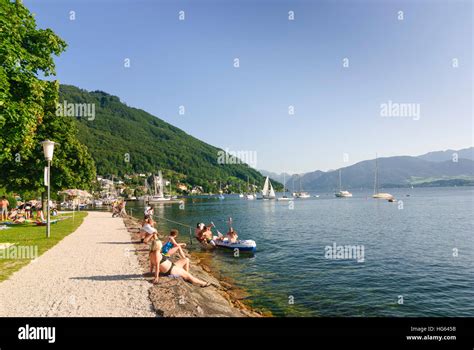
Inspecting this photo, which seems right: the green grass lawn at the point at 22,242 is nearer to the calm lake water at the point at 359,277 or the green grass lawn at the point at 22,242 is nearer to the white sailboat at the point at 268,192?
the calm lake water at the point at 359,277

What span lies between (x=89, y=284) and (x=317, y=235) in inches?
1177

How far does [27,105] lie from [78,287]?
34.2 feet

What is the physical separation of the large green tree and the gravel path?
6.07 m

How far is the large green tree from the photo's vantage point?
45.1 feet

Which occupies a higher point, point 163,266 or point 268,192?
point 163,266

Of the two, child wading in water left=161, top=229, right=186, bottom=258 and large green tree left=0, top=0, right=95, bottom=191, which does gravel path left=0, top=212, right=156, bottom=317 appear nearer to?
child wading in water left=161, top=229, right=186, bottom=258

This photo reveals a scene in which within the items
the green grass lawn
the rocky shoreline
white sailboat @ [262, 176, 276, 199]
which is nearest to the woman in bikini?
the rocky shoreline

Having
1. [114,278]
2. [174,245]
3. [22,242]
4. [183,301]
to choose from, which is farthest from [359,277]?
[22,242]

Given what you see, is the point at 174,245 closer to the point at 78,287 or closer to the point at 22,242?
the point at 78,287

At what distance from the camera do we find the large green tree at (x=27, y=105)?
45.1 feet

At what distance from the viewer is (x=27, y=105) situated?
16234 millimetres

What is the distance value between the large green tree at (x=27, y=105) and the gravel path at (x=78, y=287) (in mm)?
6065

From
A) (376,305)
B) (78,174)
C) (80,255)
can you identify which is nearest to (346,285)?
(376,305)
